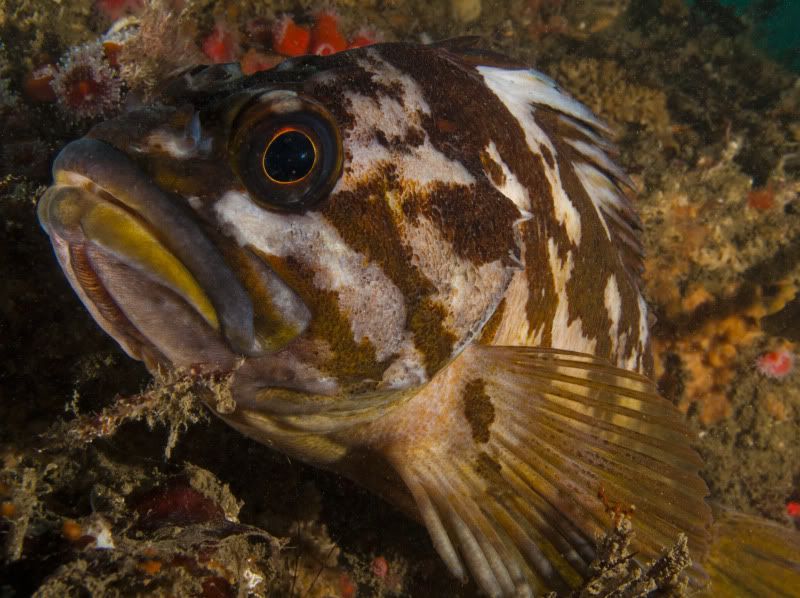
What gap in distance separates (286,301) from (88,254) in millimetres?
596

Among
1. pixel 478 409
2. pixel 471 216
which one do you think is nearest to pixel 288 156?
pixel 471 216

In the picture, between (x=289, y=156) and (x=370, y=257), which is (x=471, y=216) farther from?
(x=289, y=156)

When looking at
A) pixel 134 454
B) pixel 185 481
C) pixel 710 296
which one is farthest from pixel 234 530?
pixel 710 296

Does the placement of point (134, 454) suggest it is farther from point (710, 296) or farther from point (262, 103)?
point (710, 296)

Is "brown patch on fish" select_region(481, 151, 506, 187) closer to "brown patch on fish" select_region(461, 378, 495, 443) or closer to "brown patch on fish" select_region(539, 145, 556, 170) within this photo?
"brown patch on fish" select_region(539, 145, 556, 170)

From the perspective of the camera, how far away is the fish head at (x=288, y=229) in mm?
1538

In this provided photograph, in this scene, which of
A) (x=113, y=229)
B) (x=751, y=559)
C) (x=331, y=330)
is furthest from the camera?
(x=751, y=559)

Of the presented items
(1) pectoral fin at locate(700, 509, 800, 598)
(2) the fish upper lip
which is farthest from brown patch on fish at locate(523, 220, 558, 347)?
(1) pectoral fin at locate(700, 509, 800, 598)

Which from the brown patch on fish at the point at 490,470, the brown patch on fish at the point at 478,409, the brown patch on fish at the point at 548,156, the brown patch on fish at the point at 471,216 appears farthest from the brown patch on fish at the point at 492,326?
the brown patch on fish at the point at 548,156

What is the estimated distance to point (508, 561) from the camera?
7.34 ft

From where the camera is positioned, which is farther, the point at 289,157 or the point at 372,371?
the point at 372,371

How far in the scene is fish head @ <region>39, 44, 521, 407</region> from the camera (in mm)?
1538

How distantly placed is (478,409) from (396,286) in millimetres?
810

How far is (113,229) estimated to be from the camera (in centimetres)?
150
